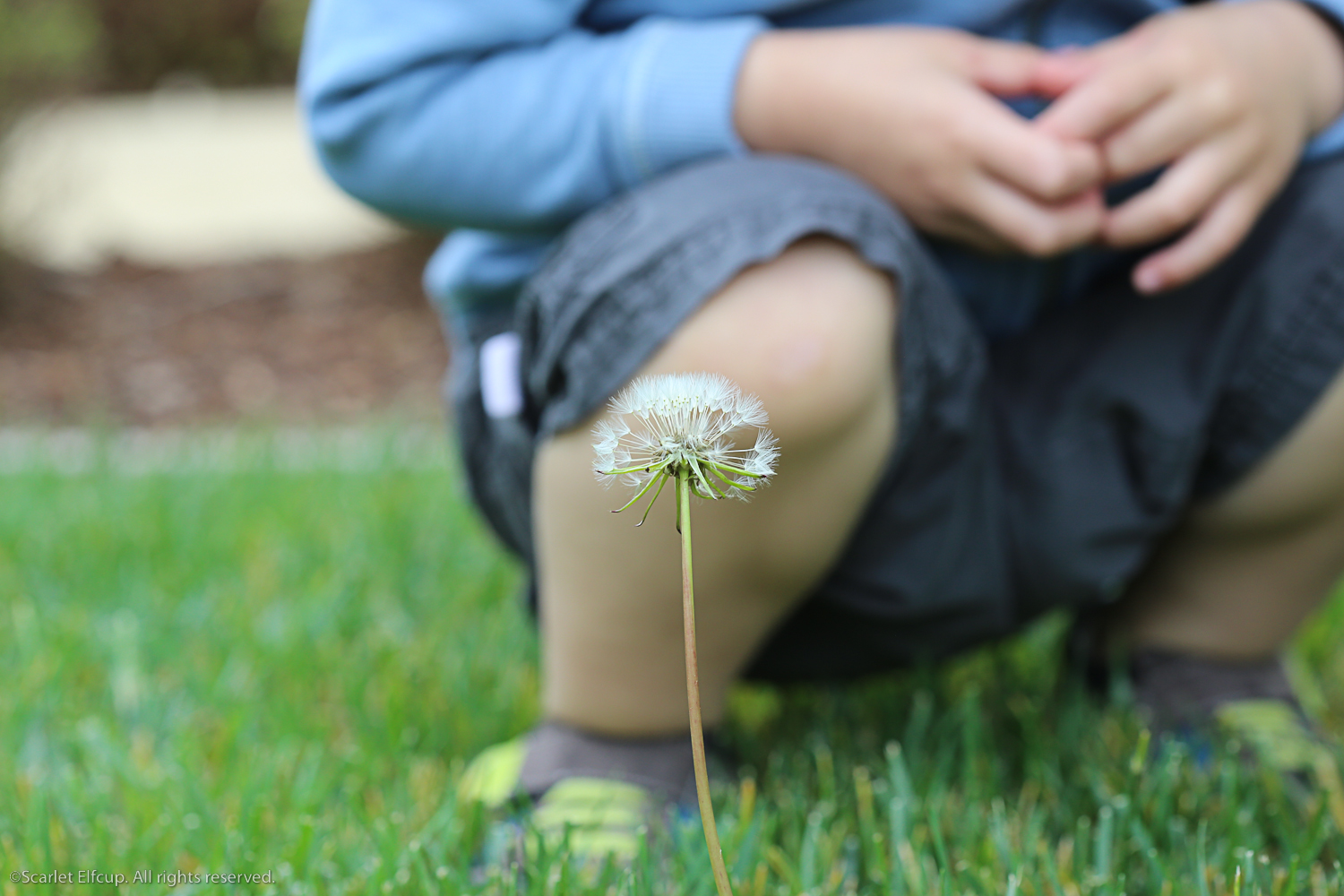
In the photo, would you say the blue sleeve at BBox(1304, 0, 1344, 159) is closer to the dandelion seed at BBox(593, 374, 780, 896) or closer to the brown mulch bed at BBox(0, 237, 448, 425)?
the dandelion seed at BBox(593, 374, 780, 896)

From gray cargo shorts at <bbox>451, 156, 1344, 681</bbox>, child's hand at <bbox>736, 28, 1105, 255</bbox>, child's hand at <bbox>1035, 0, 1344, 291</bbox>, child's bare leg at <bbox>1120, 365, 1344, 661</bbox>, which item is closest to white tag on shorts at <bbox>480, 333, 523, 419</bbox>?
gray cargo shorts at <bbox>451, 156, 1344, 681</bbox>

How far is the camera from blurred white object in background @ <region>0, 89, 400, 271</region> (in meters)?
4.24

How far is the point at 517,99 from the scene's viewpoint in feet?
3.41

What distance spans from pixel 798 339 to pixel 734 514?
13 cm

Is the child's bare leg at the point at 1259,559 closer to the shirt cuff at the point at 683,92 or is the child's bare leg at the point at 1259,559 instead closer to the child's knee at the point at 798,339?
the child's knee at the point at 798,339

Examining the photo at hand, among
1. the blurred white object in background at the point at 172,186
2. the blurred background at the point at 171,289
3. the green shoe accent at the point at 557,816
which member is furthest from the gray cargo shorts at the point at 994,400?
the blurred white object in background at the point at 172,186

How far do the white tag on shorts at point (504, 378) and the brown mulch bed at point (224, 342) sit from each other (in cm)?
218

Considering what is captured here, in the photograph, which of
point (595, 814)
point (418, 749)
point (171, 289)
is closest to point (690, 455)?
point (595, 814)

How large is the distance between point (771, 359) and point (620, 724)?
12.8 inches

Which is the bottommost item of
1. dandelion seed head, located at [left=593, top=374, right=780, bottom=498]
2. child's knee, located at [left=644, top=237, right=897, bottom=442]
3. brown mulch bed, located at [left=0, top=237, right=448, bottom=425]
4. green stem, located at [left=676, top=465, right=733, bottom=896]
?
green stem, located at [left=676, top=465, right=733, bottom=896]

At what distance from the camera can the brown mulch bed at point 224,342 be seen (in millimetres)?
3459

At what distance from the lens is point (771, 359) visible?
846 mm

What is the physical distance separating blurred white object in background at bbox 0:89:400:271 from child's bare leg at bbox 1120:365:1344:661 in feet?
8.33

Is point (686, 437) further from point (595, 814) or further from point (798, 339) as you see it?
point (595, 814)
